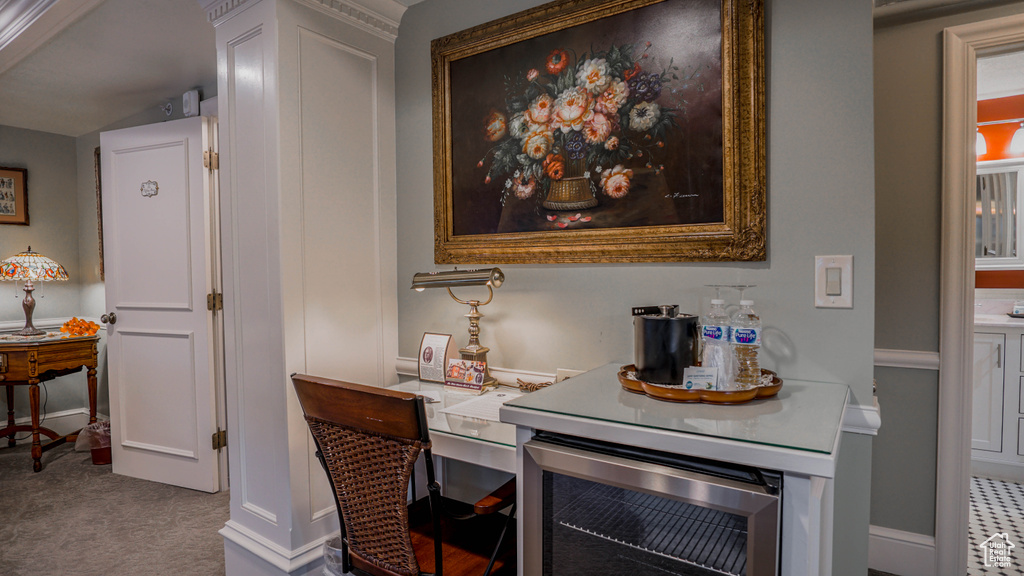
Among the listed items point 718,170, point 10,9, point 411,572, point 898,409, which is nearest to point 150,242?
point 10,9

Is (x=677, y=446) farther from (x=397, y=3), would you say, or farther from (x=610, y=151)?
(x=397, y=3)

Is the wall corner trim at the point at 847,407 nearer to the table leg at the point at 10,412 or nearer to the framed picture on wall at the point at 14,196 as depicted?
the table leg at the point at 10,412

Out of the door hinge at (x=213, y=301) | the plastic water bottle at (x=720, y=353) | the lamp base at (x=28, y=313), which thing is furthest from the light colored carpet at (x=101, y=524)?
the plastic water bottle at (x=720, y=353)

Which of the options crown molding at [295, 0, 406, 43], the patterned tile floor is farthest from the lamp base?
the patterned tile floor

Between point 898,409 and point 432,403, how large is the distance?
6.29ft

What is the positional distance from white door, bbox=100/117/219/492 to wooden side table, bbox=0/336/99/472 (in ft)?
2.05

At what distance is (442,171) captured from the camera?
85.3 inches

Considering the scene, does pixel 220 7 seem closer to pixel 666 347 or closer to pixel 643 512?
pixel 666 347

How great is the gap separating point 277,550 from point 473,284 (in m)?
1.21

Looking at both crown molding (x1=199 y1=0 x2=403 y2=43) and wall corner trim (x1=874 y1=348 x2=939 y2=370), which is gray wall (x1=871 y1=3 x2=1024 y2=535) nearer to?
wall corner trim (x1=874 y1=348 x2=939 y2=370)

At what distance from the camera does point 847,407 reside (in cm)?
141

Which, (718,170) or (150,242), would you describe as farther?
(150,242)

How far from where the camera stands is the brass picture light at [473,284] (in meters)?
1.92

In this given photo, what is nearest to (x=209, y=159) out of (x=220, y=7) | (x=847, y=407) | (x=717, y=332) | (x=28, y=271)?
(x=220, y=7)
